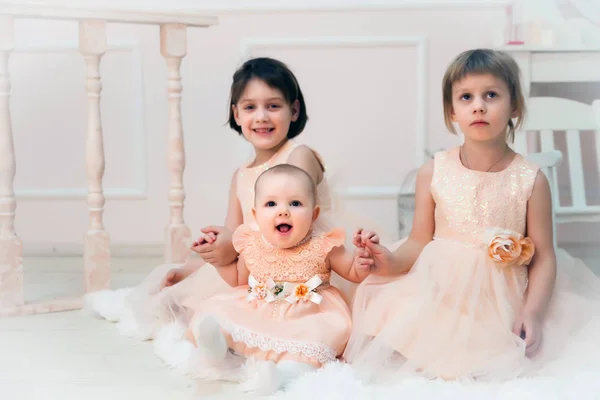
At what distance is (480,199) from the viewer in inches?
53.2

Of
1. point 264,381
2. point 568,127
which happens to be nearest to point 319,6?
point 568,127

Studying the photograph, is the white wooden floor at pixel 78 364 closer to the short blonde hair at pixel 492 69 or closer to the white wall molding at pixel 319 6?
the short blonde hair at pixel 492 69

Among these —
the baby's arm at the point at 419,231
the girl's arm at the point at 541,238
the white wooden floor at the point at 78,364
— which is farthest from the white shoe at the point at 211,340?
the girl's arm at the point at 541,238

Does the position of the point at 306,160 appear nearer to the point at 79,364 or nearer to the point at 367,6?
the point at 79,364

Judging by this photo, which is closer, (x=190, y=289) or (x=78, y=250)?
(x=190, y=289)

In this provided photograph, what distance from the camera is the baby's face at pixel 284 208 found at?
1.30 meters

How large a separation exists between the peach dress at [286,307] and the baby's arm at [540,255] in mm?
327

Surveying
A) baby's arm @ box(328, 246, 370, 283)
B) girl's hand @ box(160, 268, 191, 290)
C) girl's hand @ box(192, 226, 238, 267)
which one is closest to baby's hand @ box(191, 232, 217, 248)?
girl's hand @ box(192, 226, 238, 267)

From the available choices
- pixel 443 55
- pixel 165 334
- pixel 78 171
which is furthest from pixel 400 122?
pixel 165 334

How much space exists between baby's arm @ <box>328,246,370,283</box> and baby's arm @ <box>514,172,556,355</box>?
11.2 inches

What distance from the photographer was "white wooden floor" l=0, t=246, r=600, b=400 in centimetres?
120

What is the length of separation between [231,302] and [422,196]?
42 centimetres

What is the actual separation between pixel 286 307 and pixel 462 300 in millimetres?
307

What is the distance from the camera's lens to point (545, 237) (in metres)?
1.33
